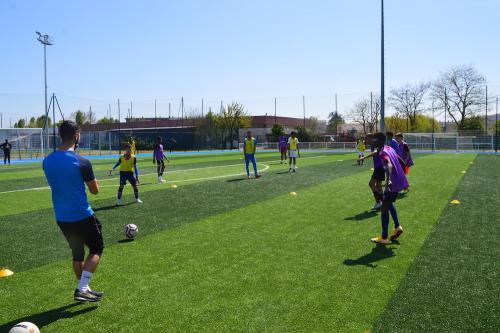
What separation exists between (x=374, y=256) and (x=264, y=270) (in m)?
1.93

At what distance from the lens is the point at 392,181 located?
7.52 m

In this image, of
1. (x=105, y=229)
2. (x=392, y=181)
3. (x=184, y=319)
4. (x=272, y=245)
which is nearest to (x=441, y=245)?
(x=392, y=181)

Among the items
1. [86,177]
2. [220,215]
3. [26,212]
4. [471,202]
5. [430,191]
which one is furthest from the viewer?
[430,191]

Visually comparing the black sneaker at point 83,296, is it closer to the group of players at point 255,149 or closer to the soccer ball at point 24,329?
the soccer ball at point 24,329

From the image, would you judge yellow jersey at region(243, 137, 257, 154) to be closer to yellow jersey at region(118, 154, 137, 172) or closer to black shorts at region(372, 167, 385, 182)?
yellow jersey at region(118, 154, 137, 172)

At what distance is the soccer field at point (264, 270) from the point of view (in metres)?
4.59

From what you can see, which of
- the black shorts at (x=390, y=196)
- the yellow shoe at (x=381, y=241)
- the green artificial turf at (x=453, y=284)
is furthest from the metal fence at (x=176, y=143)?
the green artificial turf at (x=453, y=284)

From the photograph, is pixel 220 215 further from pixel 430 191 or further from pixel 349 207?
pixel 430 191

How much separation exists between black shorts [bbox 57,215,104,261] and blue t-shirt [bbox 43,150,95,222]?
0.07 meters

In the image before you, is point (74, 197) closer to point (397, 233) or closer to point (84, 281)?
point (84, 281)

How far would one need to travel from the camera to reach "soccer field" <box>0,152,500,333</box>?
4.59m

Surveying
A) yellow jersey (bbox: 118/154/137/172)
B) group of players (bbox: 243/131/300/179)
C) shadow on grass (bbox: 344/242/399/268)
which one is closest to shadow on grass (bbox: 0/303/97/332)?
shadow on grass (bbox: 344/242/399/268)

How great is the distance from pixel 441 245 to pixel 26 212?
986 cm

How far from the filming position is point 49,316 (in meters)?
4.71
